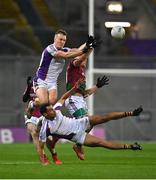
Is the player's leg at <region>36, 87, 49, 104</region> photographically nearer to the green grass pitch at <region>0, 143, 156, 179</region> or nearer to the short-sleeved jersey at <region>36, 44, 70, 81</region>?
the short-sleeved jersey at <region>36, 44, 70, 81</region>

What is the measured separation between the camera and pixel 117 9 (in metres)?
29.8

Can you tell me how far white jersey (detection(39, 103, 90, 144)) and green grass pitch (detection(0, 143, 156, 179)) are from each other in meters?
0.46

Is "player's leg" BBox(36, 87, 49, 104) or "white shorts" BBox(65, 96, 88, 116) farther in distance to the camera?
"white shorts" BBox(65, 96, 88, 116)

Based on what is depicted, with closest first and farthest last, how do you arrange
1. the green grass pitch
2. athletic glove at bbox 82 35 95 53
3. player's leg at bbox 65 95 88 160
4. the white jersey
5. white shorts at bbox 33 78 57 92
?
the green grass pitch
the white jersey
athletic glove at bbox 82 35 95 53
white shorts at bbox 33 78 57 92
player's leg at bbox 65 95 88 160

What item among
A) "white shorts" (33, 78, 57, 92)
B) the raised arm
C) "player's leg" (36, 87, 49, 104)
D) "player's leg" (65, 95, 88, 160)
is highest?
the raised arm

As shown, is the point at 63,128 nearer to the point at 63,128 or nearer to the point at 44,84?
the point at 63,128

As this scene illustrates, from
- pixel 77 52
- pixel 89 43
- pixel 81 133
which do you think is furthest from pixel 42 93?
pixel 81 133

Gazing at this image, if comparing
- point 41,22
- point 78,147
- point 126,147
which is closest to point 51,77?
point 78,147

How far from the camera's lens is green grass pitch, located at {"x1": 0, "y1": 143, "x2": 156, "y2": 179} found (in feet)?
41.6

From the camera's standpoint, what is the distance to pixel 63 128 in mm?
14734

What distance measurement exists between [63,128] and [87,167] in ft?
2.73

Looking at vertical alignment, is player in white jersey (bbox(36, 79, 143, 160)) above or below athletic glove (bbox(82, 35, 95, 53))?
below

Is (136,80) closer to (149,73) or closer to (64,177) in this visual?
(149,73)

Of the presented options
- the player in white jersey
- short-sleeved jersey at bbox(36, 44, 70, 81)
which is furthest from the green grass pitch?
short-sleeved jersey at bbox(36, 44, 70, 81)
